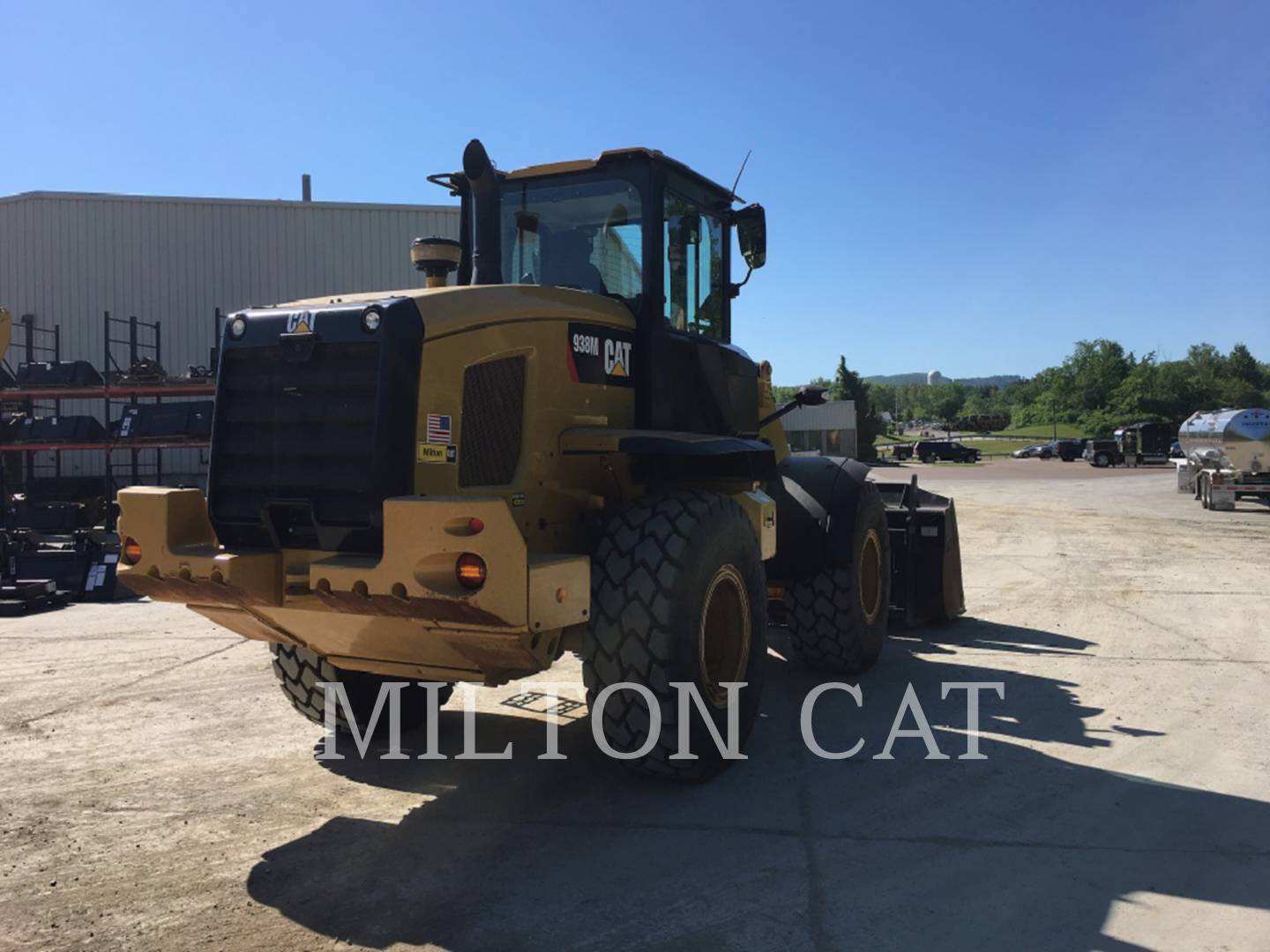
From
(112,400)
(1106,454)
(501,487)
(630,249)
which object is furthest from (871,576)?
(1106,454)

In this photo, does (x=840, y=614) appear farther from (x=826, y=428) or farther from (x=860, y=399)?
(x=860, y=399)

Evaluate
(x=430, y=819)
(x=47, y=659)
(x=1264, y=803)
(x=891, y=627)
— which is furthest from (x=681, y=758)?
(x=47, y=659)

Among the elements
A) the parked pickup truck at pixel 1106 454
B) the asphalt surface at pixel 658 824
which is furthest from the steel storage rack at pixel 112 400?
the parked pickup truck at pixel 1106 454

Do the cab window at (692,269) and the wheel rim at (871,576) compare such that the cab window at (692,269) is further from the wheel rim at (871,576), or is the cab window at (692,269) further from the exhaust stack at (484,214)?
the wheel rim at (871,576)

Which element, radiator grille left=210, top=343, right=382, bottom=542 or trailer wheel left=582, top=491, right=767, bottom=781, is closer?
radiator grille left=210, top=343, right=382, bottom=542

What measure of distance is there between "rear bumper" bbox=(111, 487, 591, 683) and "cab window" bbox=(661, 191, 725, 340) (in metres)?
2.26

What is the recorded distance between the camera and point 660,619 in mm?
4297

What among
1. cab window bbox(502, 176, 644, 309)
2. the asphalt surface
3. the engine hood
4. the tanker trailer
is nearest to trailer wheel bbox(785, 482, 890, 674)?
the asphalt surface

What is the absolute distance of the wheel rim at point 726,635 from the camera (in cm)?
495

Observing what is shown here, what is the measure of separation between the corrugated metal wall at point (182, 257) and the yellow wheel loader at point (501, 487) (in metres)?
18.1

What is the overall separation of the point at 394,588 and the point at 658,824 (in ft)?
5.41

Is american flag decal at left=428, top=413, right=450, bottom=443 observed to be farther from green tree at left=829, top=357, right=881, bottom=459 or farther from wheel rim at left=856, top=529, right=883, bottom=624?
green tree at left=829, top=357, right=881, bottom=459

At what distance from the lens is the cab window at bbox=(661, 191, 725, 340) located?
570 cm

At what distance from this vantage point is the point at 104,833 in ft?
14.0
